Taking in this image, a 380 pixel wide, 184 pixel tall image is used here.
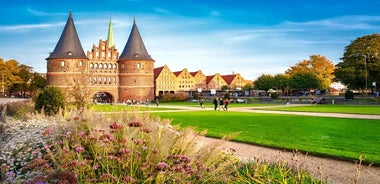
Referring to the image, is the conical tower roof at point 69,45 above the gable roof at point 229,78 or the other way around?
above

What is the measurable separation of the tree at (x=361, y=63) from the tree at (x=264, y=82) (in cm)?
2123

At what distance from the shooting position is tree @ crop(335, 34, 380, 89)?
156 feet

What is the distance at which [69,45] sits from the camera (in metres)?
59.5

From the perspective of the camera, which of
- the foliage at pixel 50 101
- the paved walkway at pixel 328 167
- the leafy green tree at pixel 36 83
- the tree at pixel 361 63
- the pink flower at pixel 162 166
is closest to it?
the pink flower at pixel 162 166

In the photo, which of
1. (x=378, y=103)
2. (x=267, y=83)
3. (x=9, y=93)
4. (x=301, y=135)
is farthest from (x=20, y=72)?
(x=301, y=135)

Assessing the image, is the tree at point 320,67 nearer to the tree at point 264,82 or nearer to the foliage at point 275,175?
the tree at point 264,82

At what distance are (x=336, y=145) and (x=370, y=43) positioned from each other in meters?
45.7

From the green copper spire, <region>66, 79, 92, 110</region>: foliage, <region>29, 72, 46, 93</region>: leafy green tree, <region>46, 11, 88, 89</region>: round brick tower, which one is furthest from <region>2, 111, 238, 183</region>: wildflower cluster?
<region>29, 72, 46, 93</region>: leafy green tree

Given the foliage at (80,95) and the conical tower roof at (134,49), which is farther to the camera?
the conical tower roof at (134,49)

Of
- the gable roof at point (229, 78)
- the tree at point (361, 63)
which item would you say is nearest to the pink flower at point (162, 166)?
the tree at point (361, 63)

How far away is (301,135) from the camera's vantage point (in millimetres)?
13156

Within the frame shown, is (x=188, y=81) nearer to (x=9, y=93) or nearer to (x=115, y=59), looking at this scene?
(x=115, y=59)

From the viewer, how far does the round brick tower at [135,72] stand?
6400 cm

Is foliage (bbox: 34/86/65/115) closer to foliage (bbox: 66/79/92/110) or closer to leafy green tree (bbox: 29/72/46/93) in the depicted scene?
foliage (bbox: 66/79/92/110)
